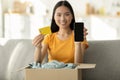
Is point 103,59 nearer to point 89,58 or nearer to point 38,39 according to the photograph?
point 89,58

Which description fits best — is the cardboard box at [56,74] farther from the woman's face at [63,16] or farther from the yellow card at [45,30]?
the woman's face at [63,16]

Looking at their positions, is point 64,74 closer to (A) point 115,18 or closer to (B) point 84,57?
(B) point 84,57

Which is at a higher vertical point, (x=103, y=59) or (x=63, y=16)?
(x=63, y=16)

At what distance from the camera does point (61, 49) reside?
6.84ft

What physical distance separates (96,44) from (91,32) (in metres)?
3.50

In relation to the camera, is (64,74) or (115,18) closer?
(64,74)

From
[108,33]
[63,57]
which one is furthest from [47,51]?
[108,33]

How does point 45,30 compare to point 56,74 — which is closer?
point 56,74

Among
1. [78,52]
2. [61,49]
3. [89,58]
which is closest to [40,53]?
[61,49]

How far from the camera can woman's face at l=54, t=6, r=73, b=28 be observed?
2.06 m

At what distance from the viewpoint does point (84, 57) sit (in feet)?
7.13

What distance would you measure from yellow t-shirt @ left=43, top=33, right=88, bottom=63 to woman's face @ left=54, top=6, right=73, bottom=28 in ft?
0.38

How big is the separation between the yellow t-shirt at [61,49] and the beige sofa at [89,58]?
0.57 ft

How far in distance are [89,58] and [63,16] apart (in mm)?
405
